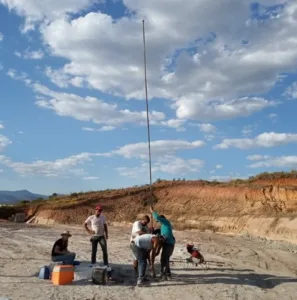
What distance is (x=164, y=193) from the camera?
42906 mm

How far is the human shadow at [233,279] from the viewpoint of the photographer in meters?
12.3

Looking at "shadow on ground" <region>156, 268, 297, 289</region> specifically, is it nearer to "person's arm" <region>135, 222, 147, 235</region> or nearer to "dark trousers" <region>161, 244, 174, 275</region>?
"dark trousers" <region>161, 244, 174, 275</region>

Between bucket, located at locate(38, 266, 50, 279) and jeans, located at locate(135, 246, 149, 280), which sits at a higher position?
jeans, located at locate(135, 246, 149, 280)

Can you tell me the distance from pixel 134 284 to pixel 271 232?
62.2ft

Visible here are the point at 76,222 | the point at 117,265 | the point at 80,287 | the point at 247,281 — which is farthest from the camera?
the point at 76,222

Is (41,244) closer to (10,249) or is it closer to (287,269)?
(10,249)

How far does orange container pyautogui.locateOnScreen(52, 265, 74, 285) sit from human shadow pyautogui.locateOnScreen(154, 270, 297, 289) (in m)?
2.35

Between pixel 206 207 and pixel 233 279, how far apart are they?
24479 mm

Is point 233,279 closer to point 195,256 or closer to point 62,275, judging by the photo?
point 195,256

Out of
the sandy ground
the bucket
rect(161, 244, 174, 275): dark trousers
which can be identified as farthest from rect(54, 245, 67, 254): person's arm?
rect(161, 244, 174, 275): dark trousers

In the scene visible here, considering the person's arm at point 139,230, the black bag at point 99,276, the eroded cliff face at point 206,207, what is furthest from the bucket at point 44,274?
the eroded cliff face at point 206,207

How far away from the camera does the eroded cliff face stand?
31.2 metres

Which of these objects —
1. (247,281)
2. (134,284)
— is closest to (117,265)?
(134,284)

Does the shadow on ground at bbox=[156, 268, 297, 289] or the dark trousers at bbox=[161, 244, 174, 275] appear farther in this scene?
the dark trousers at bbox=[161, 244, 174, 275]
